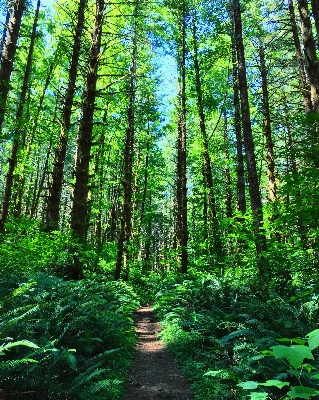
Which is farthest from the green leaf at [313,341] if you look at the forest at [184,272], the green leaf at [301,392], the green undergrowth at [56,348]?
the green undergrowth at [56,348]

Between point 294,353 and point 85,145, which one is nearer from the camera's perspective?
point 294,353

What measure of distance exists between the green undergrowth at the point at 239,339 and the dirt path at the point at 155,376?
7.4 inches

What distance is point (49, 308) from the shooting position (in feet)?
18.9

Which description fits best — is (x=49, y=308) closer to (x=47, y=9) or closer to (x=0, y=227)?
(x=0, y=227)

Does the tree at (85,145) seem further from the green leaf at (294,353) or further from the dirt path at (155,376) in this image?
the green leaf at (294,353)

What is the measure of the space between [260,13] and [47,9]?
1356 cm

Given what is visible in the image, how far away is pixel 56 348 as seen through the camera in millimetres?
4289

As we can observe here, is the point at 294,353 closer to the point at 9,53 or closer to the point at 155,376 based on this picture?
the point at 155,376

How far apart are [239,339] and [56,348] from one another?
295cm

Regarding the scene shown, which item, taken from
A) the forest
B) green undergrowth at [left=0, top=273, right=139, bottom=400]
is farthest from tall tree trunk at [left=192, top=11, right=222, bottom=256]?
green undergrowth at [left=0, top=273, right=139, bottom=400]

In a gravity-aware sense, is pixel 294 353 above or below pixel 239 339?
above

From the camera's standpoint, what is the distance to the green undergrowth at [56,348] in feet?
11.8

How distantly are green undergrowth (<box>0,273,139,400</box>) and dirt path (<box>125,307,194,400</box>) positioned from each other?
24 cm

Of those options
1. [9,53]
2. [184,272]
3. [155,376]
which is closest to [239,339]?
[155,376]
